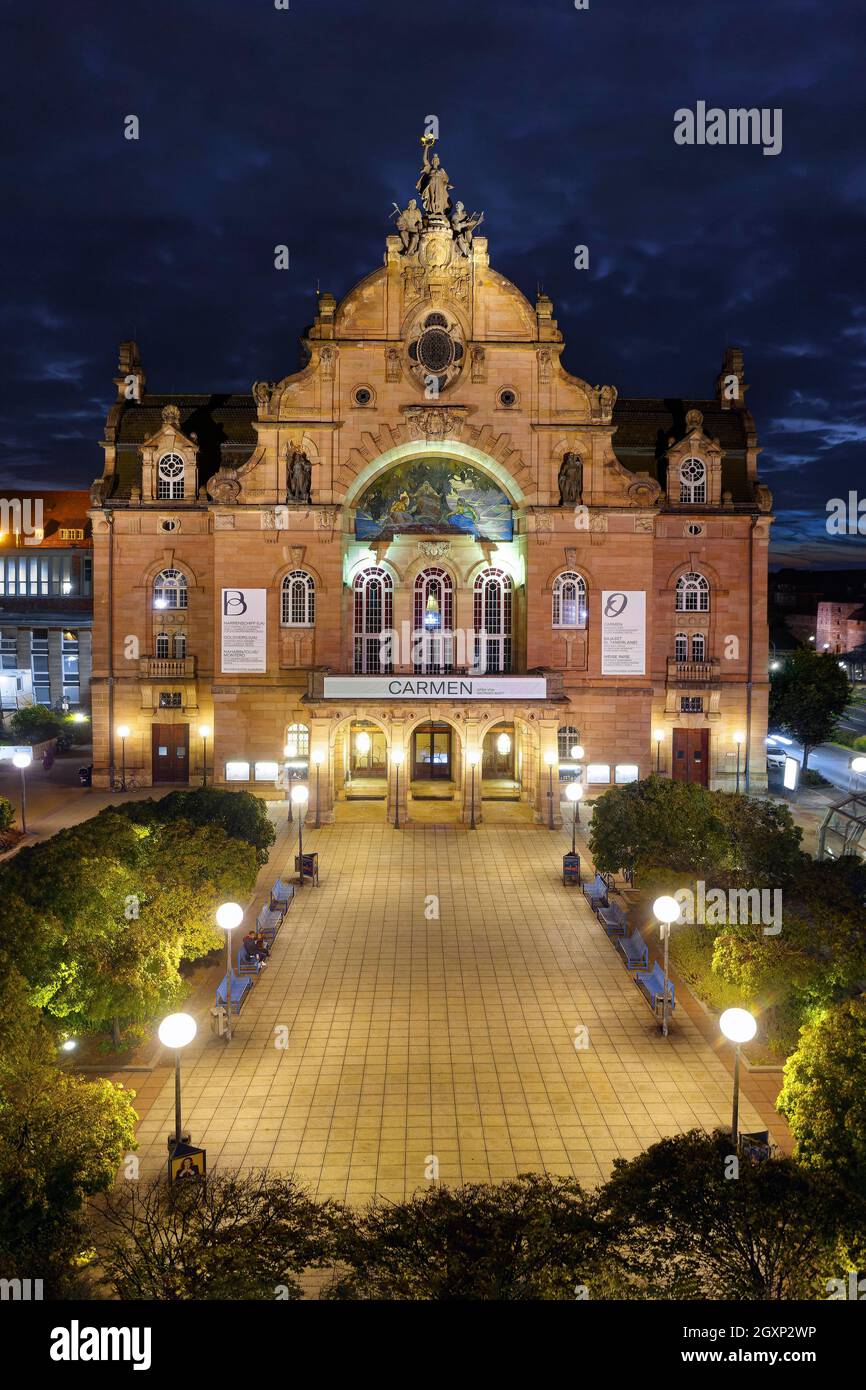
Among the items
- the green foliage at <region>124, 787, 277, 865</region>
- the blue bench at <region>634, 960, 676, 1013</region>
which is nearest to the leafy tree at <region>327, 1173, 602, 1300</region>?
the blue bench at <region>634, 960, 676, 1013</region>

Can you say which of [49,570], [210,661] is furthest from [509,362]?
[49,570]

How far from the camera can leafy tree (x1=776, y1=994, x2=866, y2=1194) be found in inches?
541

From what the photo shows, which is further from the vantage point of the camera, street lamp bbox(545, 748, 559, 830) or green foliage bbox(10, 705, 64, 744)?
green foliage bbox(10, 705, 64, 744)

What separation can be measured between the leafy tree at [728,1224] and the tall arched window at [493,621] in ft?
132

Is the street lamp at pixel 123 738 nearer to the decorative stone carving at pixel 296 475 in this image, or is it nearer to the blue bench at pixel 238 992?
the decorative stone carving at pixel 296 475

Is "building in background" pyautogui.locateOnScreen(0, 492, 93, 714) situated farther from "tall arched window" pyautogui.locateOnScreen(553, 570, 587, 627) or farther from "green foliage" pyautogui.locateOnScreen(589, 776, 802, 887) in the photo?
"green foliage" pyautogui.locateOnScreen(589, 776, 802, 887)

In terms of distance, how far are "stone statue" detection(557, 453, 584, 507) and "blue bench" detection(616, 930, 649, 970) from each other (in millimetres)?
27306

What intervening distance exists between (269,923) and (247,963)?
3078 mm

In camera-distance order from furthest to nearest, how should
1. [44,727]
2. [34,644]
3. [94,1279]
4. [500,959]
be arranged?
[34,644] → [44,727] → [500,959] → [94,1279]

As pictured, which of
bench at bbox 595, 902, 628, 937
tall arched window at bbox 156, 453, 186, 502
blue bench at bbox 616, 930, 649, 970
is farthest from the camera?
tall arched window at bbox 156, 453, 186, 502

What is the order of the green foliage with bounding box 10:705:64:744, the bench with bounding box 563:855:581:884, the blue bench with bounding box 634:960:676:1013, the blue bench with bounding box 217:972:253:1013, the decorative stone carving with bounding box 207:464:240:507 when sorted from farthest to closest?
the green foliage with bounding box 10:705:64:744 < the decorative stone carving with bounding box 207:464:240:507 < the bench with bounding box 563:855:581:884 < the blue bench with bounding box 634:960:676:1013 < the blue bench with bounding box 217:972:253:1013

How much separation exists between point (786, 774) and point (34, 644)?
58.7 meters

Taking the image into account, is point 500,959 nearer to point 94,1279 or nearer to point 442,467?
point 94,1279
